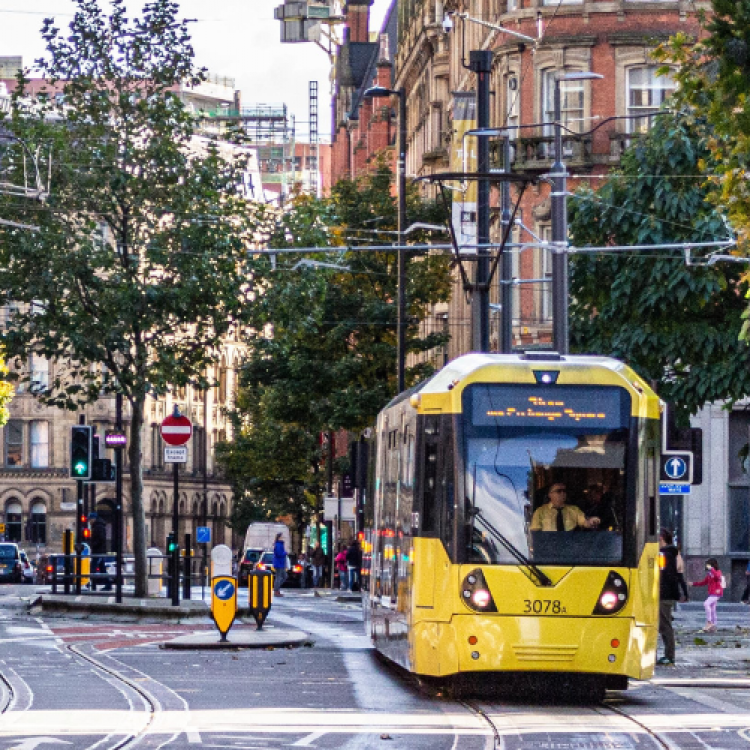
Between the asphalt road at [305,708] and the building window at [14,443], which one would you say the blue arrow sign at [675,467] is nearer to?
the asphalt road at [305,708]

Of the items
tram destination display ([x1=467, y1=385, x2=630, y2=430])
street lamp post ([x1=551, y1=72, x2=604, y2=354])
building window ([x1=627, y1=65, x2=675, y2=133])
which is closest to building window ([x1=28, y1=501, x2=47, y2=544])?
building window ([x1=627, y1=65, x2=675, y2=133])

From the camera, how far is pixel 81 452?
→ 37.4 m

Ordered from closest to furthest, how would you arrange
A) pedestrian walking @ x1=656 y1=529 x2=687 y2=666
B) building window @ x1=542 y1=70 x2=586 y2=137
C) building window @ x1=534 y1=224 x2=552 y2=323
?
pedestrian walking @ x1=656 y1=529 x2=687 y2=666 → building window @ x1=542 y1=70 x2=586 y2=137 → building window @ x1=534 y1=224 x2=552 y2=323

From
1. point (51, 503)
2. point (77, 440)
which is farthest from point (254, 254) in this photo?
point (51, 503)

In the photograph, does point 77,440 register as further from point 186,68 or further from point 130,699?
point 130,699

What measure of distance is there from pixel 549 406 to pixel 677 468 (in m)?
7.55

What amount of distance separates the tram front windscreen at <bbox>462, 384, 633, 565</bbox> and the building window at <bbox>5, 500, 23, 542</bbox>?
96.7m

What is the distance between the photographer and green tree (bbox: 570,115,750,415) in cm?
3189

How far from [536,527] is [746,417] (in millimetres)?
31133

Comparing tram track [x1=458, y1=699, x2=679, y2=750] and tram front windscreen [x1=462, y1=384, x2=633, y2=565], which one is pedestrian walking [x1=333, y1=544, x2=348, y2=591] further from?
tram front windscreen [x1=462, y1=384, x2=633, y2=565]

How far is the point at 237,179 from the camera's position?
37.9 metres

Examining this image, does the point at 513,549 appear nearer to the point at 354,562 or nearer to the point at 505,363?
the point at 505,363

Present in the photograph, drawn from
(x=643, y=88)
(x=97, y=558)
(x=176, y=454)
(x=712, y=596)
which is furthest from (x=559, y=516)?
(x=643, y=88)

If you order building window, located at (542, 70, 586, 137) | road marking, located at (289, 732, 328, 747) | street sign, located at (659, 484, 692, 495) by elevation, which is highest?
building window, located at (542, 70, 586, 137)
